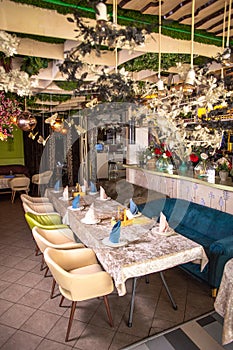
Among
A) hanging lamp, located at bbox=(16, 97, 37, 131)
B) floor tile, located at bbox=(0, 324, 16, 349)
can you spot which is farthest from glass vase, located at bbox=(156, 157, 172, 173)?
floor tile, located at bbox=(0, 324, 16, 349)

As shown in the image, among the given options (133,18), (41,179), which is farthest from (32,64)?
(41,179)

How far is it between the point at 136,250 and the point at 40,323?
1.25m

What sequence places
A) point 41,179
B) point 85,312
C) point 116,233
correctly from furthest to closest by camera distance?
point 41,179 → point 85,312 → point 116,233

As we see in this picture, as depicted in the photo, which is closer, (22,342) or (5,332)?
(22,342)

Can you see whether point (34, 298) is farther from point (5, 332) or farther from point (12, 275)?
point (12, 275)

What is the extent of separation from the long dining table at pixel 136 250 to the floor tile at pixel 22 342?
35.6 inches

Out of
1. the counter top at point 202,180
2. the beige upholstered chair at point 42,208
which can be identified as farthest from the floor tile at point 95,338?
the beige upholstered chair at point 42,208

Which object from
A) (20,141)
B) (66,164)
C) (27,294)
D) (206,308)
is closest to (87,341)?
(27,294)

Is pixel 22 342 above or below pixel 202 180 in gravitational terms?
below

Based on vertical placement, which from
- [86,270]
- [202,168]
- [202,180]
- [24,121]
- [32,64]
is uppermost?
[32,64]

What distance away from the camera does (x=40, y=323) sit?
8.59ft

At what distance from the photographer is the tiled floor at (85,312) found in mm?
2396

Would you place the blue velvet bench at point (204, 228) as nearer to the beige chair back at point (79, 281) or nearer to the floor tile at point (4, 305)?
the beige chair back at point (79, 281)

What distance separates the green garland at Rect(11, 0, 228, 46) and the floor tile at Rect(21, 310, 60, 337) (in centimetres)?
274
